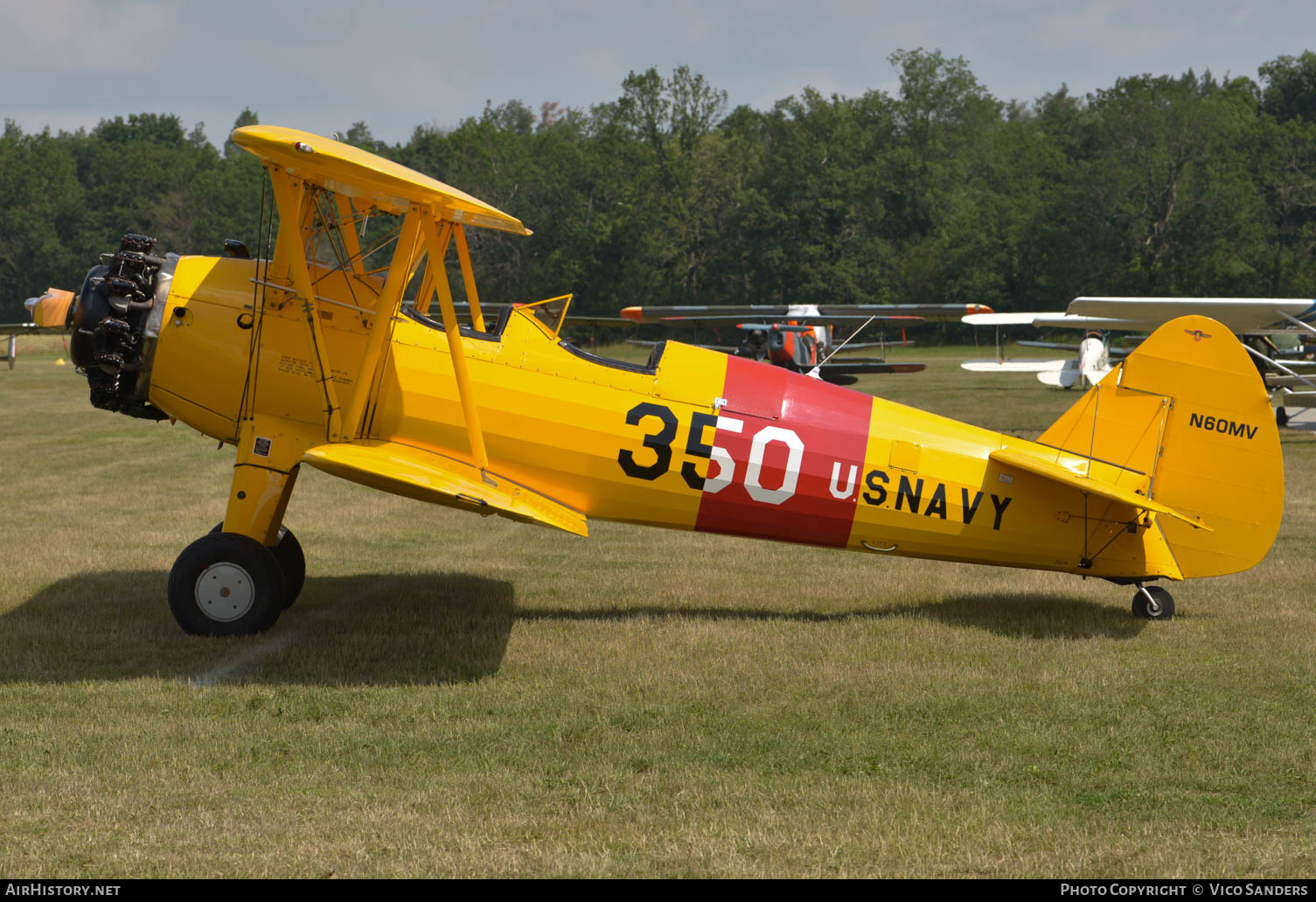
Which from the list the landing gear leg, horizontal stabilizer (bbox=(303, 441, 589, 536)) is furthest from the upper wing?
the landing gear leg

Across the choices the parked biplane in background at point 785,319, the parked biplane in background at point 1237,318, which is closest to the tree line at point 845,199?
the parked biplane in background at point 785,319

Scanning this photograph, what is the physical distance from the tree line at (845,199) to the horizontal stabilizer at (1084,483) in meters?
51.7

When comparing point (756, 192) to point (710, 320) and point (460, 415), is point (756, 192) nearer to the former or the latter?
point (710, 320)

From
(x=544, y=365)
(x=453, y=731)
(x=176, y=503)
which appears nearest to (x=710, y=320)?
(x=176, y=503)

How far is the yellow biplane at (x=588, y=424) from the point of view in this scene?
711 cm

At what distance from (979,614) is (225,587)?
→ 16.4 feet

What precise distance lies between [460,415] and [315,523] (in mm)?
5383

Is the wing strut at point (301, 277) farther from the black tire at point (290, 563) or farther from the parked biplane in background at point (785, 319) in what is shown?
the parked biplane in background at point (785, 319)

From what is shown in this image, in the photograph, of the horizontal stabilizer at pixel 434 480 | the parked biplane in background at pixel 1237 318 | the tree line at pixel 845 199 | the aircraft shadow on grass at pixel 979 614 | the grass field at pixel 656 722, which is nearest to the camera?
the grass field at pixel 656 722

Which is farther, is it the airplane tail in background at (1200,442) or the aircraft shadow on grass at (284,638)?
the airplane tail in background at (1200,442)

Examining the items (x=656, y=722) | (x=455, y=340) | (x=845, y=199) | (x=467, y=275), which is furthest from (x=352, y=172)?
(x=845, y=199)

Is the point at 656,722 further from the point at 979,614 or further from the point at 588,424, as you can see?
the point at 979,614

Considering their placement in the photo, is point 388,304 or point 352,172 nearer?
point 352,172

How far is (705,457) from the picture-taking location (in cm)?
744
